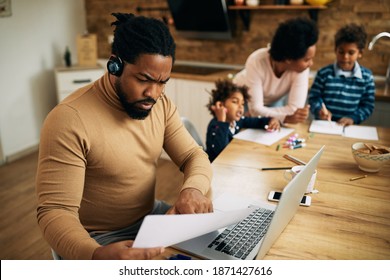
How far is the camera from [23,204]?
2.71 meters

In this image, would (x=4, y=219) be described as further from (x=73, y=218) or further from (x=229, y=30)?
(x=229, y=30)

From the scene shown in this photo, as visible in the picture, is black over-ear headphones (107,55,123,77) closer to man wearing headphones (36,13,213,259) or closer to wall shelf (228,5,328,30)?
man wearing headphones (36,13,213,259)

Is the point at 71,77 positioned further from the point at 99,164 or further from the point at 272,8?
the point at 99,164

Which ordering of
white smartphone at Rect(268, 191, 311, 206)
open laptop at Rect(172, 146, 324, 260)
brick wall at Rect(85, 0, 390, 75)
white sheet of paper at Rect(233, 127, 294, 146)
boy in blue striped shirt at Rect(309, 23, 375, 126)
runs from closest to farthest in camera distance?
open laptop at Rect(172, 146, 324, 260)
white smartphone at Rect(268, 191, 311, 206)
white sheet of paper at Rect(233, 127, 294, 146)
boy in blue striped shirt at Rect(309, 23, 375, 126)
brick wall at Rect(85, 0, 390, 75)

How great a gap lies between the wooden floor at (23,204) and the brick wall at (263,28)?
1.25m

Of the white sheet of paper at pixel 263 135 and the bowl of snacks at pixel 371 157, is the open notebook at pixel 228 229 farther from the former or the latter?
the white sheet of paper at pixel 263 135

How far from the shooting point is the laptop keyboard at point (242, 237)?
3.26 feet

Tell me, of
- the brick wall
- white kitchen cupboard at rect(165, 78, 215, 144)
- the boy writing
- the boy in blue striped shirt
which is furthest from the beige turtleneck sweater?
the brick wall

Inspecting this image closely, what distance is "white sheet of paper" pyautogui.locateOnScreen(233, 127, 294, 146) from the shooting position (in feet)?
6.07

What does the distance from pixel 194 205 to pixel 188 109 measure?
2339 millimetres

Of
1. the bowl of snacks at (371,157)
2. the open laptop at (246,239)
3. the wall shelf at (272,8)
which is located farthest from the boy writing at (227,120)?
the wall shelf at (272,8)

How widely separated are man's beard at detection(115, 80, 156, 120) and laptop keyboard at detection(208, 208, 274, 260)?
471 millimetres

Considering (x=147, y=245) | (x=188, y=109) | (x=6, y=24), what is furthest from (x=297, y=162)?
(x=6, y=24)
